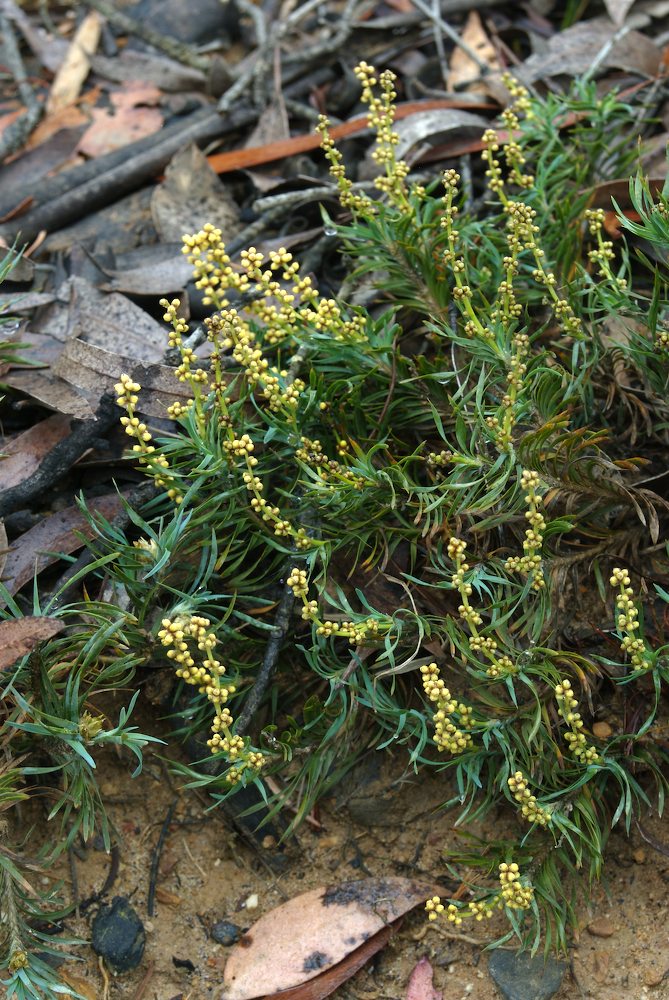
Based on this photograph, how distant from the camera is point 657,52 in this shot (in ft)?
12.5

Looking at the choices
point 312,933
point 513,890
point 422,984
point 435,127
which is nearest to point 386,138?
point 435,127

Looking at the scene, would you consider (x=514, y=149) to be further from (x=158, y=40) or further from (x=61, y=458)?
(x=158, y=40)

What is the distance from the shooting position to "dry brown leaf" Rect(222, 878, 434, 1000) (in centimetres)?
255

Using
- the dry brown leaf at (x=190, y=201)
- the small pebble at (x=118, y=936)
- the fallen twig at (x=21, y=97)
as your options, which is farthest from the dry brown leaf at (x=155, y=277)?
the small pebble at (x=118, y=936)

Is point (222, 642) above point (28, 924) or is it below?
above

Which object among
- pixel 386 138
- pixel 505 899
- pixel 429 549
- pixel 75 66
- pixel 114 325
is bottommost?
pixel 505 899

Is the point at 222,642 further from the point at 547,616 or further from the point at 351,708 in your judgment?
the point at 547,616

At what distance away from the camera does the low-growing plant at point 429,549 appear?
2.42m

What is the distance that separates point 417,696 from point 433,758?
0.55ft

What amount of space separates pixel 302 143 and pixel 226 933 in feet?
8.66

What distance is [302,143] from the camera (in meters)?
3.71

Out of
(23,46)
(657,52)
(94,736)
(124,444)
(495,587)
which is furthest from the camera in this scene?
(23,46)

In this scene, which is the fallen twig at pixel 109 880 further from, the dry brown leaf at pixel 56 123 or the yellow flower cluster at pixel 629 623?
the dry brown leaf at pixel 56 123

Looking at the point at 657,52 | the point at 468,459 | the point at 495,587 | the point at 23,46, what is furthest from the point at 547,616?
the point at 23,46
